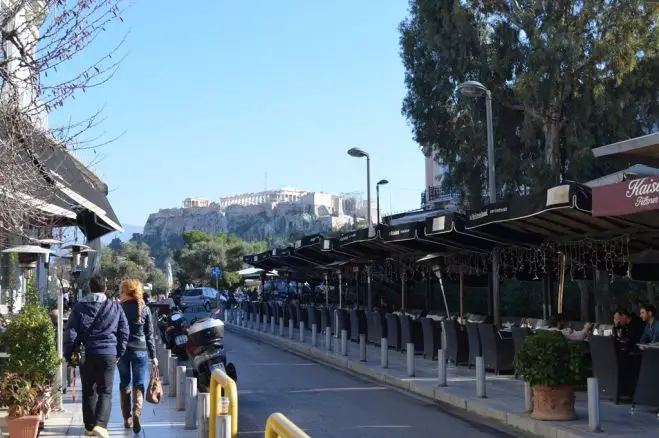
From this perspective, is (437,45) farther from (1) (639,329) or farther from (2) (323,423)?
(2) (323,423)

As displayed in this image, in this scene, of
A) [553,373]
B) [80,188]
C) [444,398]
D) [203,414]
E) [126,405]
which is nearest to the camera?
[203,414]

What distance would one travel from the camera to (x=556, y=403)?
10508 millimetres

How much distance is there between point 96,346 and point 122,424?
231 centimetres

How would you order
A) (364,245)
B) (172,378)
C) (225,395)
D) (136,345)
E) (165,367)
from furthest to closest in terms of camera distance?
(364,245) < (165,367) < (172,378) < (136,345) < (225,395)

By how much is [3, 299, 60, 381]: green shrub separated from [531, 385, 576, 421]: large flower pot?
6112mm

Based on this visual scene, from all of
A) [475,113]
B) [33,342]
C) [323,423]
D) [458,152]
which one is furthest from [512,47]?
[33,342]

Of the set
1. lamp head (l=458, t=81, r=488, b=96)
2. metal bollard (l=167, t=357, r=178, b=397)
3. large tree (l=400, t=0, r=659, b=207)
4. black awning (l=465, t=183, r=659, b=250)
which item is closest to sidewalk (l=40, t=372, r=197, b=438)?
metal bollard (l=167, t=357, r=178, b=397)

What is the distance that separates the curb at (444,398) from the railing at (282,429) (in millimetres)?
5877

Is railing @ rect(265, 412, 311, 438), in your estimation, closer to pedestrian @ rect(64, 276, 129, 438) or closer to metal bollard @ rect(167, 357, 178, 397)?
pedestrian @ rect(64, 276, 129, 438)

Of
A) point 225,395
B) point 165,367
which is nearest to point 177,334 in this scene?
point 165,367

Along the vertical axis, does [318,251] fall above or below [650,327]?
above

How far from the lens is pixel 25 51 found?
7.04m

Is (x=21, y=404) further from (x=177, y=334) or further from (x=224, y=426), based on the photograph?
(x=177, y=334)

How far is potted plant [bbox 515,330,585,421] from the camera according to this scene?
10.4m
